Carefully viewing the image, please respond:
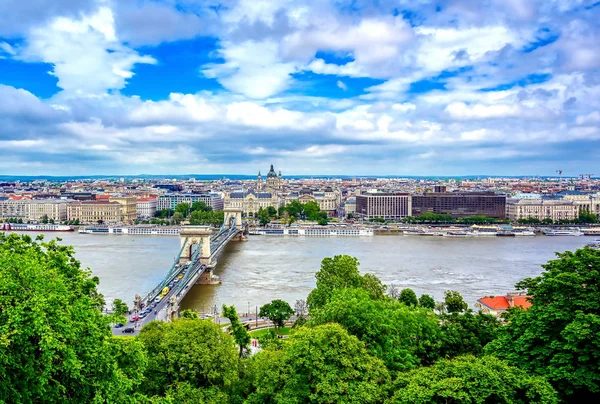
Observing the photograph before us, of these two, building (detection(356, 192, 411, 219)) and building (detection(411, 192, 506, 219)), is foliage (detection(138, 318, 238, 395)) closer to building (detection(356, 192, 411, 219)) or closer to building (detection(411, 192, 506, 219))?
building (detection(356, 192, 411, 219))

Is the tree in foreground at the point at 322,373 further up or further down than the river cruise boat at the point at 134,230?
further up

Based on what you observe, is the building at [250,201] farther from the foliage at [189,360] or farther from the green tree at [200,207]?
the foliage at [189,360]

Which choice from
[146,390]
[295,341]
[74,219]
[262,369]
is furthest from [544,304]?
[74,219]

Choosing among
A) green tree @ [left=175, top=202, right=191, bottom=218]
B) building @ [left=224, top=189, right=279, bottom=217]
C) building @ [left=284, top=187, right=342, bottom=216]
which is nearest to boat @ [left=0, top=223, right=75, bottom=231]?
green tree @ [left=175, top=202, right=191, bottom=218]

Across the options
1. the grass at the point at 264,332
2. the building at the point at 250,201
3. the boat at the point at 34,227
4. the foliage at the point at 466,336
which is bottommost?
the grass at the point at 264,332

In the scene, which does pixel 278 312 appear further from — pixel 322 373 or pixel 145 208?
pixel 145 208

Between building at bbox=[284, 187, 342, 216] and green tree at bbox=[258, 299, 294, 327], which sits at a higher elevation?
building at bbox=[284, 187, 342, 216]

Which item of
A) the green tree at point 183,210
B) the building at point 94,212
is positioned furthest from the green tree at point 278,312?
the building at point 94,212
